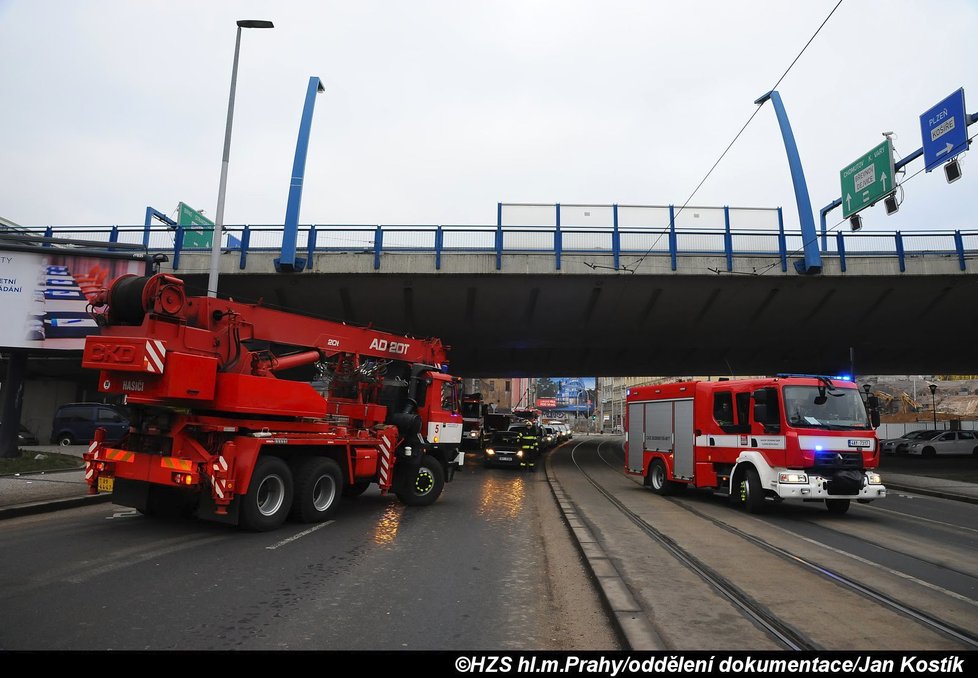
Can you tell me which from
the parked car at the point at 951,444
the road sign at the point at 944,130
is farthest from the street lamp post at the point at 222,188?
the parked car at the point at 951,444

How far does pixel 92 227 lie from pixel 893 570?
925 inches

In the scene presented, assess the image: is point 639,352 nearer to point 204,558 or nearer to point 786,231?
point 786,231

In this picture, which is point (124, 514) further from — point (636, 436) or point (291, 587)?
point (636, 436)

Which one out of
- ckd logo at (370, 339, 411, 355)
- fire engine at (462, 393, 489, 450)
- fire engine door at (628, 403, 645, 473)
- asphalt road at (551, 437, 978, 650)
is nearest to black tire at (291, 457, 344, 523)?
ckd logo at (370, 339, 411, 355)

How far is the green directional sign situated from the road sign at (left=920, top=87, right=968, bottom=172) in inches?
763

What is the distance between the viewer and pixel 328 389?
11016mm

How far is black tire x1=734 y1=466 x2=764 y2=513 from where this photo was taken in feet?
36.8

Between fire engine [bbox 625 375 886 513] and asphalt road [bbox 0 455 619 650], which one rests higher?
fire engine [bbox 625 375 886 513]

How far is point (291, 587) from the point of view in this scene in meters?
5.66

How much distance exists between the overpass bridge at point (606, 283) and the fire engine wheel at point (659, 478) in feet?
24.7

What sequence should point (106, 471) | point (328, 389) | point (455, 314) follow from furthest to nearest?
point (455, 314) < point (328, 389) < point (106, 471)

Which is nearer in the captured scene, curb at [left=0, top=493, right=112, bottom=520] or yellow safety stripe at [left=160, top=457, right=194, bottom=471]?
yellow safety stripe at [left=160, top=457, right=194, bottom=471]

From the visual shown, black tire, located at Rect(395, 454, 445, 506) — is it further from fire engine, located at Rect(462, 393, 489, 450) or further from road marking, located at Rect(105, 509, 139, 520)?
fire engine, located at Rect(462, 393, 489, 450)
